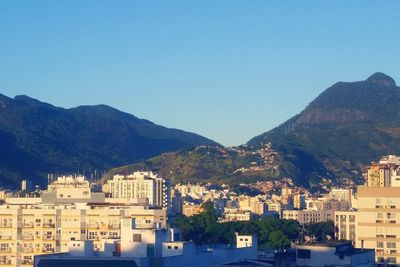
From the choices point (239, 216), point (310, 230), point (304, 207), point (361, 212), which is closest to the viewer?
point (361, 212)

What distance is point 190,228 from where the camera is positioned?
301 feet

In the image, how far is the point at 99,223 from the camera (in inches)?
2611

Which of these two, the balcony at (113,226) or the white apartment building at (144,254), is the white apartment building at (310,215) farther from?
the white apartment building at (144,254)

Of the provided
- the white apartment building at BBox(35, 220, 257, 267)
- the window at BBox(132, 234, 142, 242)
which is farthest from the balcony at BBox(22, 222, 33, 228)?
the window at BBox(132, 234, 142, 242)

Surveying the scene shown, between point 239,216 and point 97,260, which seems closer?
point 97,260

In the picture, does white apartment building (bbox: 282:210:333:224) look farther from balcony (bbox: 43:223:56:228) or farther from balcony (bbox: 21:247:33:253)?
balcony (bbox: 21:247:33:253)

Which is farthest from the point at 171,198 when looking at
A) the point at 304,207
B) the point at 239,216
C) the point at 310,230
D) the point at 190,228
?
the point at 190,228

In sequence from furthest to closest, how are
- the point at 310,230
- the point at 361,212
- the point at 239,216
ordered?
the point at 239,216, the point at 310,230, the point at 361,212

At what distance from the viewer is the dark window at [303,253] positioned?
42031 millimetres

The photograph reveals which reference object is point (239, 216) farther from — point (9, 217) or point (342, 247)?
point (342, 247)

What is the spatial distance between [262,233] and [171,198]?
86.8 meters

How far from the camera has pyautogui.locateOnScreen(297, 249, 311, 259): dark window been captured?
1655 inches

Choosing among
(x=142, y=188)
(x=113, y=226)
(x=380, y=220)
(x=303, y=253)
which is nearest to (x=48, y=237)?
(x=113, y=226)

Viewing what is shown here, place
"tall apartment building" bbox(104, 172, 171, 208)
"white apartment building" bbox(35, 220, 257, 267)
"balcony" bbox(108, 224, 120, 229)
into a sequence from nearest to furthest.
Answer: "white apartment building" bbox(35, 220, 257, 267)
"balcony" bbox(108, 224, 120, 229)
"tall apartment building" bbox(104, 172, 171, 208)
